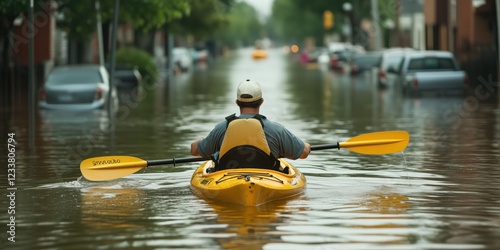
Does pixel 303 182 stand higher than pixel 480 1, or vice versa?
pixel 480 1

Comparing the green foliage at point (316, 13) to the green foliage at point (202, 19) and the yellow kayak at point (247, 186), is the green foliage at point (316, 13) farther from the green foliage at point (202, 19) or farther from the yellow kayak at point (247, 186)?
the yellow kayak at point (247, 186)

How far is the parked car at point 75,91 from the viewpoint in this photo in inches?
1286

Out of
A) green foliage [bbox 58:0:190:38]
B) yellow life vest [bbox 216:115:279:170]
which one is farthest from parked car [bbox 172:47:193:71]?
yellow life vest [bbox 216:115:279:170]

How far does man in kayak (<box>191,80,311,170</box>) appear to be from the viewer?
1359 cm

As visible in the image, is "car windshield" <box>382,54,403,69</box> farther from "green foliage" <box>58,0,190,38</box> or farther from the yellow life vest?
the yellow life vest

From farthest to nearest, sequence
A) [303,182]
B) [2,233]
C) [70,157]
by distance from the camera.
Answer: [70,157], [303,182], [2,233]

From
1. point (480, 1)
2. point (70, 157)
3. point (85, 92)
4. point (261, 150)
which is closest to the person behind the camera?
point (261, 150)

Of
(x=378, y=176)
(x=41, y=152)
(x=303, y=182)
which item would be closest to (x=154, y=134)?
(x=41, y=152)

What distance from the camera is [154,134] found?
82.3 feet

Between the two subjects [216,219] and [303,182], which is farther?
[303,182]

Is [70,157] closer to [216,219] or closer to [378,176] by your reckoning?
[378,176]

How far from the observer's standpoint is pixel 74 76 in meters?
33.2

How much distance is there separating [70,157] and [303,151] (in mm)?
6958

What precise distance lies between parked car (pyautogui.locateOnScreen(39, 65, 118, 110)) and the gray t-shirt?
61.3 feet
